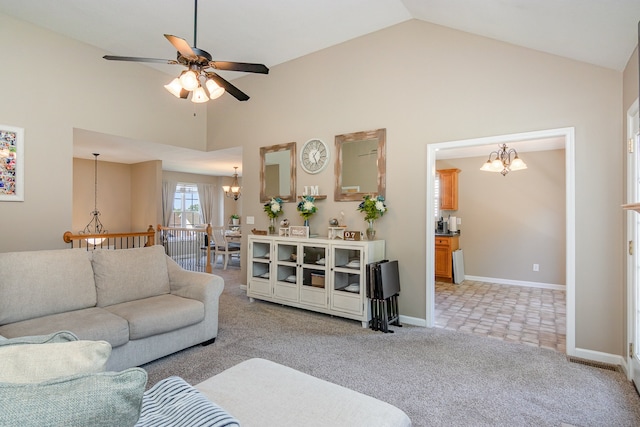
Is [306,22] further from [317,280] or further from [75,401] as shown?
[75,401]

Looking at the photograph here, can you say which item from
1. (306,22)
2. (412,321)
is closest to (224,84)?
(306,22)

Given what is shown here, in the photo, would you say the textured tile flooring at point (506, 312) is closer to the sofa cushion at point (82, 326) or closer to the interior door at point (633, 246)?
the interior door at point (633, 246)

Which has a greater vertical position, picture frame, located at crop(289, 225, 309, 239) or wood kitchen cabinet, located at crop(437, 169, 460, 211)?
wood kitchen cabinet, located at crop(437, 169, 460, 211)

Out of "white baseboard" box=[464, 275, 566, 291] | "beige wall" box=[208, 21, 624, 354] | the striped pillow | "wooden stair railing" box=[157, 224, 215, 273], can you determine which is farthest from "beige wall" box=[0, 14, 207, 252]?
"white baseboard" box=[464, 275, 566, 291]

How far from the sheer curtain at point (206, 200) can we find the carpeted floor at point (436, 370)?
22.7 ft

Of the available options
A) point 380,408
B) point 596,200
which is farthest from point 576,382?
point 380,408

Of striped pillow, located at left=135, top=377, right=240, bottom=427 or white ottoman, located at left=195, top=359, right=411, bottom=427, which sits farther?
white ottoman, located at left=195, top=359, right=411, bottom=427

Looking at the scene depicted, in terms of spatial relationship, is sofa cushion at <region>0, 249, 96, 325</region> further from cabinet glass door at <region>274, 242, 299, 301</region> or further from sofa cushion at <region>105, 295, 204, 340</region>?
cabinet glass door at <region>274, 242, 299, 301</region>

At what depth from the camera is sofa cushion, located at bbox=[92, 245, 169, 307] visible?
2951 mm

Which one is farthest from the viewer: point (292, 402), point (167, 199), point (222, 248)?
point (167, 199)

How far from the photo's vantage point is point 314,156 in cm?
461

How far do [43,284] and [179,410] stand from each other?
7.80ft

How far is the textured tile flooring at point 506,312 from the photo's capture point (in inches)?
136

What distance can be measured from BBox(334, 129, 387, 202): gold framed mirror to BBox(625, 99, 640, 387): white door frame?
217cm
